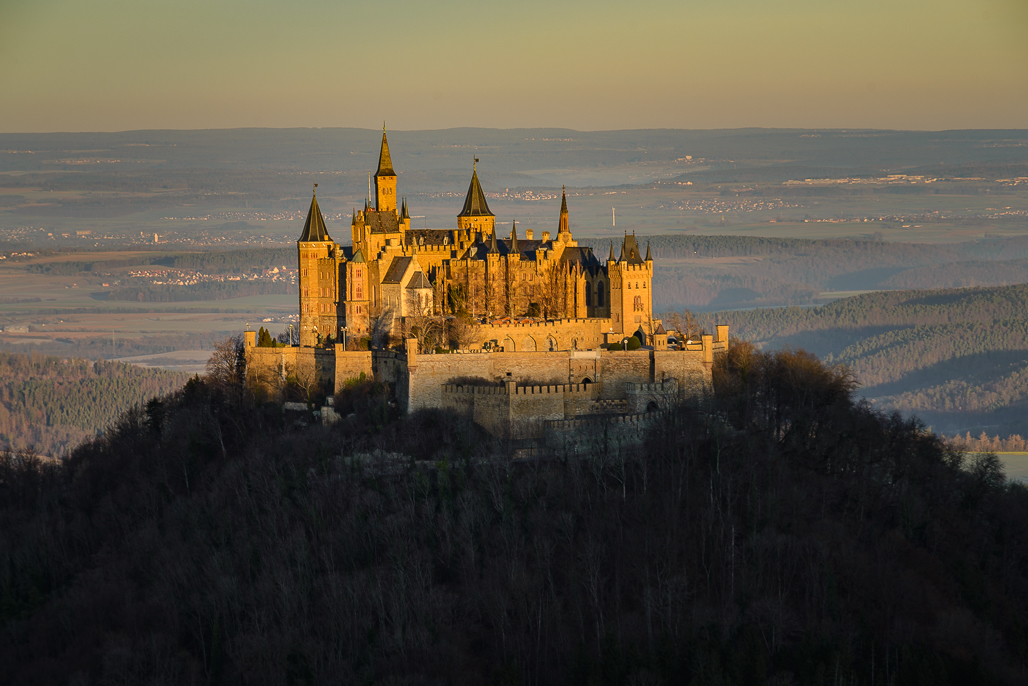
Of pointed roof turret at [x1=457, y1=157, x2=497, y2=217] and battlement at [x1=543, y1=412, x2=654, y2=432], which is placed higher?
pointed roof turret at [x1=457, y1=157, x2=497, y2=217]

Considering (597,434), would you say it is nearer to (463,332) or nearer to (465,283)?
(463,332)

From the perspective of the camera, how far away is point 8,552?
63.1 m

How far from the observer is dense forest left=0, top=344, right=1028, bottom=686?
49750 mm

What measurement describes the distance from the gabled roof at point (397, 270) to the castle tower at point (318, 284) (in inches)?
105

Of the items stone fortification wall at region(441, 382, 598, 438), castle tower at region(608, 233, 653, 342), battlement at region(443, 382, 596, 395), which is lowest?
stone fortification wall at region(441, 382, 598, 438)

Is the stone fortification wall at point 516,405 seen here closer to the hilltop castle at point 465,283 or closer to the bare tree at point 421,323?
the bare tree at point 421,323

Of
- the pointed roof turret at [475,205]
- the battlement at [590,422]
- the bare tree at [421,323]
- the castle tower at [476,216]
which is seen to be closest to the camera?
the battlement at [590,422]

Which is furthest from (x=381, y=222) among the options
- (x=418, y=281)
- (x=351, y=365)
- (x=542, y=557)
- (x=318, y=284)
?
(x=542, y=557)

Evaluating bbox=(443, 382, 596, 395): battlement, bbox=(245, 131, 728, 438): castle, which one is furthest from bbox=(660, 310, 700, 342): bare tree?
bbox=(443, 382, 596, 395): battlement

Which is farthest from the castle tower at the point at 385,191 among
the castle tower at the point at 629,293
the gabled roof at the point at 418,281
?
the castle tower at the point at 629,293

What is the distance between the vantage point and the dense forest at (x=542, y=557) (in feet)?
163

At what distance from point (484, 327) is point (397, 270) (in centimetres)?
505

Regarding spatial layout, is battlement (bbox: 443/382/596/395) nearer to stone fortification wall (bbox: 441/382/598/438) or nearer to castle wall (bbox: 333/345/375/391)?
stone fortification wall (bbox: 441/382/598/438)

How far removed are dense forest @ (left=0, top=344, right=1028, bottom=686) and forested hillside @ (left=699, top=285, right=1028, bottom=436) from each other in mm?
90635
